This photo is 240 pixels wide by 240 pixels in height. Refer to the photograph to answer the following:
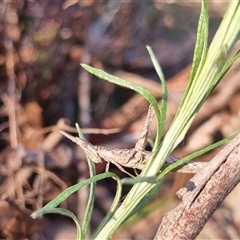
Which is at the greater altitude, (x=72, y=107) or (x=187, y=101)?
(x=187, y=101)

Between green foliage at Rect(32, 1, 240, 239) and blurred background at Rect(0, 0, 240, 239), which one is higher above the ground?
green foliage at Rect(32, 1, 240, 239)

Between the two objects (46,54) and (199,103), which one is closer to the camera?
(199,103)

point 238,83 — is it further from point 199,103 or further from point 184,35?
point 199,103

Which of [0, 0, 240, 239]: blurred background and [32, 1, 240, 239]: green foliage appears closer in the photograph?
[32, 1, 240, 239]: green foliage

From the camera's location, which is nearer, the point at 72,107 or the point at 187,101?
the point at 187,101

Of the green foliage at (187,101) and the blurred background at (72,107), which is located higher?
the green foliage at (187,101)

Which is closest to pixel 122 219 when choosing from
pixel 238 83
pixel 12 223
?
pixel 12 223

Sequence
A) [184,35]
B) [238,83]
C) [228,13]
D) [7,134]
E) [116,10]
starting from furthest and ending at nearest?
[184,35], [116,10], [238,83], [7,134], [228,13]

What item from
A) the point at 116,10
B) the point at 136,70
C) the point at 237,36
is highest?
the point at 237,36
